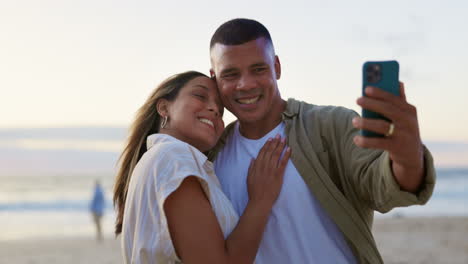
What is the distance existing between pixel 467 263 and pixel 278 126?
9.71m

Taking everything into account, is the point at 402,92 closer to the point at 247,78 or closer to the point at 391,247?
the point at 247,78

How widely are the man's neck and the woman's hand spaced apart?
0.59 feet

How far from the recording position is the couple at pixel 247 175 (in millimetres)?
2922

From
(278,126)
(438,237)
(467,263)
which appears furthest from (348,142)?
(438,237)

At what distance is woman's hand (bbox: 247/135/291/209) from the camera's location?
3344 mm

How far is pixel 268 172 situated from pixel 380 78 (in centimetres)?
124

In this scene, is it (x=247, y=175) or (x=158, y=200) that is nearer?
(x=158, y=200)

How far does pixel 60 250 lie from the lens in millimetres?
15805

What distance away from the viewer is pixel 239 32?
3658 millimetres

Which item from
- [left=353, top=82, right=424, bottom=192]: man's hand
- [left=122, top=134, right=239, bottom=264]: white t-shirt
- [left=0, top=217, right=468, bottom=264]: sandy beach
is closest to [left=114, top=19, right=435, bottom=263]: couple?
[left=122, top=134, right=239, bottom=264]: white t-shirt

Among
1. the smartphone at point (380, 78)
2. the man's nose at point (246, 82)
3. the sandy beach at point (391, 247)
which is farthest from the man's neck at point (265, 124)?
the sandy beach at point (391, 247)

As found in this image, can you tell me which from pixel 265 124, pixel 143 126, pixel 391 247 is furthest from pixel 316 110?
pixel 391 247

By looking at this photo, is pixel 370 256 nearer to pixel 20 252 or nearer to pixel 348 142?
→ pixel 348 142

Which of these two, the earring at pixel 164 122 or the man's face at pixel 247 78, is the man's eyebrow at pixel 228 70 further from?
the earring at pixel 164 122
